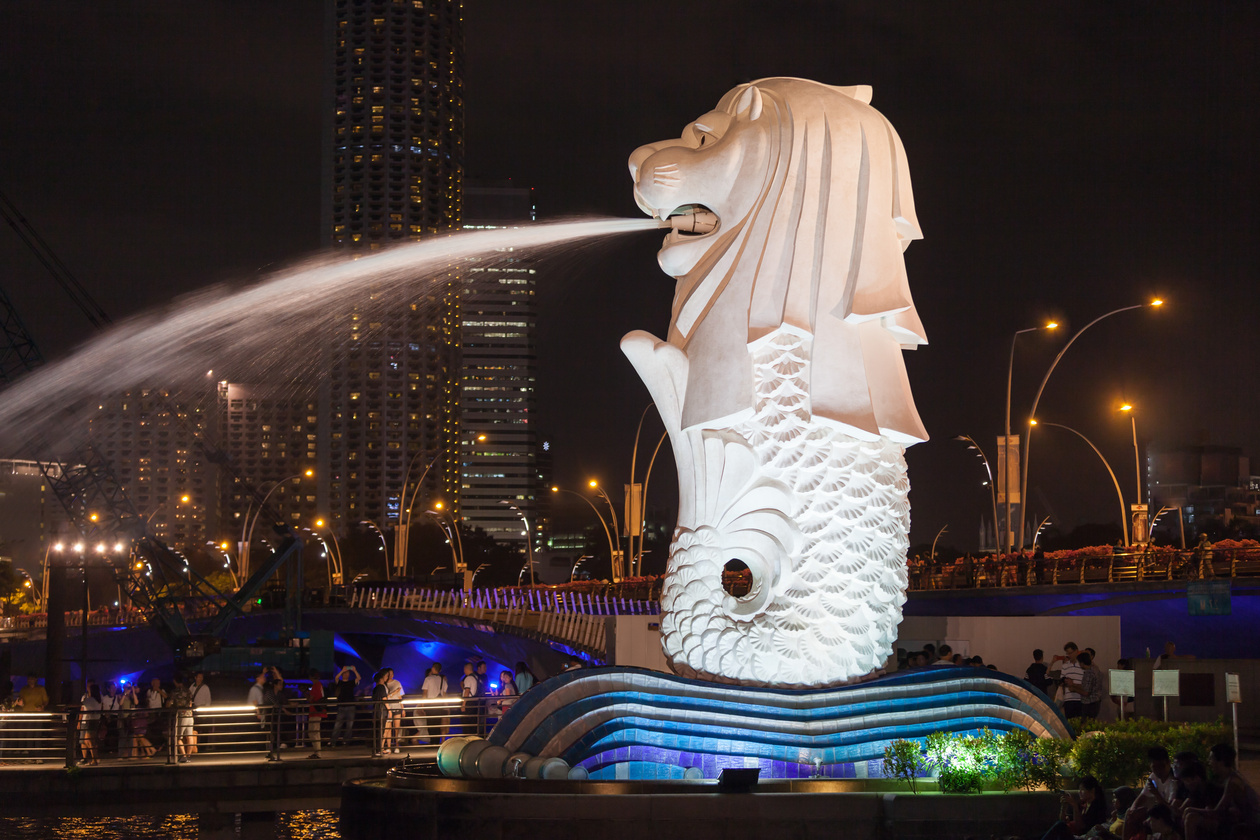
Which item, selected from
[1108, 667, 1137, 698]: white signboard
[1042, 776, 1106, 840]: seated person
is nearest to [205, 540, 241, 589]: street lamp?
[1108, 667, 1137, 698]: white signboard

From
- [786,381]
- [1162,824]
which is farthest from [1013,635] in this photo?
[1162,824]

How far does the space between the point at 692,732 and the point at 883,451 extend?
166 inches

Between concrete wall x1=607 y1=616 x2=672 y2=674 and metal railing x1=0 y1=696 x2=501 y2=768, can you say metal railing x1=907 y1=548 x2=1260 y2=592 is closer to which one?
concrete wall x1=607 y1=616 x2=672 y2=674

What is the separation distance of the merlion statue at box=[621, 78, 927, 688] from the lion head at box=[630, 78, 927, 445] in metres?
0.02

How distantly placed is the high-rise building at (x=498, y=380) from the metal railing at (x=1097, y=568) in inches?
1488

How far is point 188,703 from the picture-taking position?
24797mm

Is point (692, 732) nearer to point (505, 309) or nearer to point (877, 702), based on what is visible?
point (877, 702)

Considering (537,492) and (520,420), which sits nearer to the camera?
(520,420)

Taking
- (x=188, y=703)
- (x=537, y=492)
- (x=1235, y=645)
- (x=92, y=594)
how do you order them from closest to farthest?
1. (x=188, y=703)
2. (x=1235, y=645)
3. (x=92, y=594)
4. (x=537, y=492)

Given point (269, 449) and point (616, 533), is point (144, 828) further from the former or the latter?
point (269, 449)

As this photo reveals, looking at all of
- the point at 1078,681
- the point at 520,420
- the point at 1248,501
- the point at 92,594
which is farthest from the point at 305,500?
the point at 1078,681

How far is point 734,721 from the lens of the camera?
1429 centimetres

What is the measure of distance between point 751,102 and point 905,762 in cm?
811

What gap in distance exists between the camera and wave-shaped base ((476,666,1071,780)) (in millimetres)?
14203
